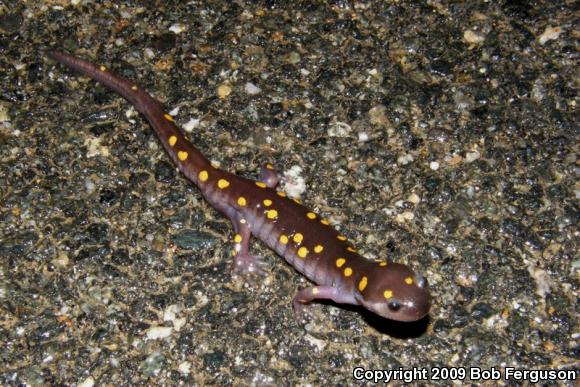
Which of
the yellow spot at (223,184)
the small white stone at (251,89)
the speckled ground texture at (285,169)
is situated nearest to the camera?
the speckled ground texture at (285,169)

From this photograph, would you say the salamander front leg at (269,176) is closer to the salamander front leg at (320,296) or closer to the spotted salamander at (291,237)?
the spotted salamander at (291,237)

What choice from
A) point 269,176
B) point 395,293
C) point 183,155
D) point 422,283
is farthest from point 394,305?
point 183,155

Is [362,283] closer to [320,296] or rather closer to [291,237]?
[320,296]

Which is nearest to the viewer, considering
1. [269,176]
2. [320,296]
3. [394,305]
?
[394,305]

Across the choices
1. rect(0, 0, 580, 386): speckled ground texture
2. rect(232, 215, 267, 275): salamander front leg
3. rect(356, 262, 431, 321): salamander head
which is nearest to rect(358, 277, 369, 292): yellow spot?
rect(356, 262, 431, 321): salamander head

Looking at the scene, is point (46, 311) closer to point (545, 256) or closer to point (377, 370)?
point (377, 370)

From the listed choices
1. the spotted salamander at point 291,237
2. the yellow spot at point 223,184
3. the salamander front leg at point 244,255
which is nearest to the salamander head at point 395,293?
the spotted salamander at point 291,237
